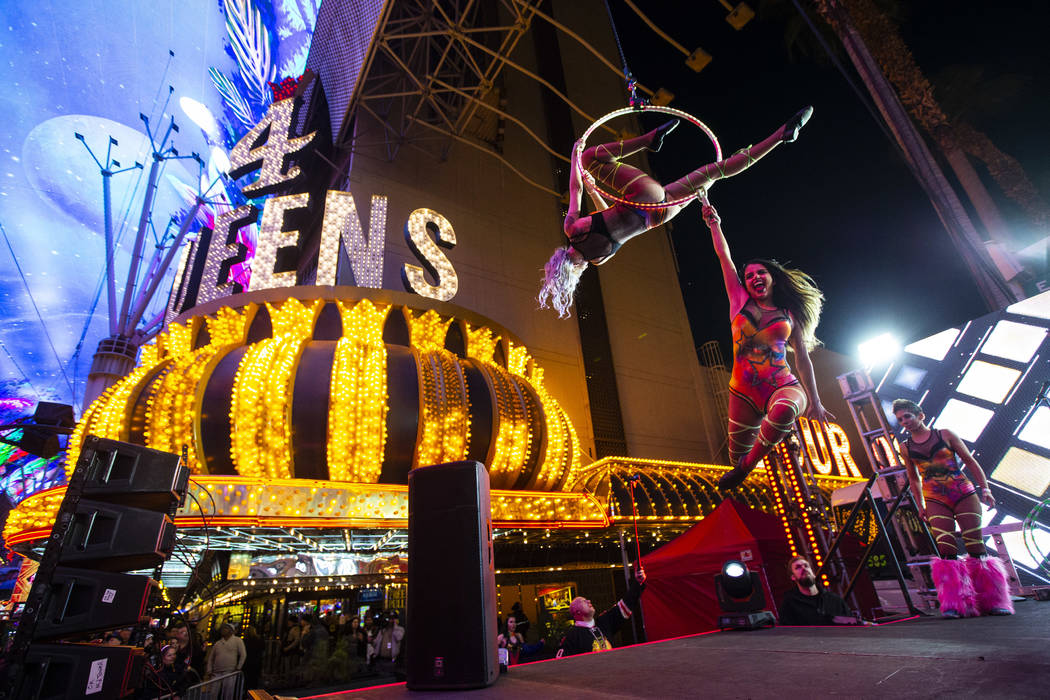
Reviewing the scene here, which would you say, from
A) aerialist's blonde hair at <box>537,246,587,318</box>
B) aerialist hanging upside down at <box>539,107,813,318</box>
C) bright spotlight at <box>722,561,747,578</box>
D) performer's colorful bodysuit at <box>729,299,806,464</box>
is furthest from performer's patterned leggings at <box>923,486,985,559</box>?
aerialist's blonde hair at <box>537,246,587,318</box>

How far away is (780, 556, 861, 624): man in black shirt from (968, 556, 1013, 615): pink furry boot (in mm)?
1133

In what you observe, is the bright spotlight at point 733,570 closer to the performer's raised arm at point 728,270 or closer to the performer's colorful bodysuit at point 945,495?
the performer's colorful bodysuit at point 945,495

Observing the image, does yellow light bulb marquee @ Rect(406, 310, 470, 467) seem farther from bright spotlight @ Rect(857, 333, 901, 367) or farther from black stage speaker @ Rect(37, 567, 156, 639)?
bright spotlight @ Rect(857, 333, 901, 367)

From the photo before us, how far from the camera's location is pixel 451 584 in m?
2.85

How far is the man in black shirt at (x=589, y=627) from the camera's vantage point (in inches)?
201

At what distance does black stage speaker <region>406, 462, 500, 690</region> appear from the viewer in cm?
274

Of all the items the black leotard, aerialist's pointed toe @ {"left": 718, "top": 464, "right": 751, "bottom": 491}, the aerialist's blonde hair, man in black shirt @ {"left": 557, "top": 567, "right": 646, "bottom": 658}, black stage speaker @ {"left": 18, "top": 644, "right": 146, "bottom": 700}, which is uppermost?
the black leotard

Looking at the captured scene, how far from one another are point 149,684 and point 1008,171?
18.1 meters

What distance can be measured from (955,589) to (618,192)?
18.0ft

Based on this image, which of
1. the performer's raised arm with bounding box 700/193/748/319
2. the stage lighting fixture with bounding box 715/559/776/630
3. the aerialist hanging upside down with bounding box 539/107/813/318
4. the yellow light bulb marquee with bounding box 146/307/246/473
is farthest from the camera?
the performer's raised arm with bounding box 700/193/748/319

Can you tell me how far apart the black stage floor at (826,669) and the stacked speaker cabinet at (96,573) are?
1.15m

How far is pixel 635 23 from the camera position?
15.8 meters

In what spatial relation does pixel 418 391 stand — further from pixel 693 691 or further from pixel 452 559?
pixel 693 691

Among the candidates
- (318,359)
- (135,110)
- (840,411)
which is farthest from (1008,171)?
(135,110)
